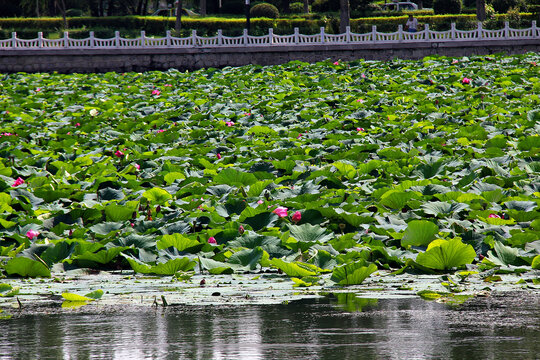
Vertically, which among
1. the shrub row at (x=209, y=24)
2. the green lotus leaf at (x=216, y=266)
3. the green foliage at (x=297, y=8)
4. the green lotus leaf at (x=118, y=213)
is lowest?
the green lotus leaf at (x=216, y=266)

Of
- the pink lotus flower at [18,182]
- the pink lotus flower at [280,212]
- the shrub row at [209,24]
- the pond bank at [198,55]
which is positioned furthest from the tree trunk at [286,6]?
the pink lotus flower at [280,212]

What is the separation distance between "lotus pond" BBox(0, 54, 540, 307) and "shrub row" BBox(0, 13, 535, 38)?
2455 cm

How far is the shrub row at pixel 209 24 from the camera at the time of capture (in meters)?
35.6

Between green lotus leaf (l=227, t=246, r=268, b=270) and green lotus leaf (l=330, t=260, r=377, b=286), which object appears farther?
green lotus leaf (l=227, t=246, r=268, b=270)

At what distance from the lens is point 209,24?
4041 cm

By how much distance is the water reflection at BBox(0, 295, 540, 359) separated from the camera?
8.21 ft

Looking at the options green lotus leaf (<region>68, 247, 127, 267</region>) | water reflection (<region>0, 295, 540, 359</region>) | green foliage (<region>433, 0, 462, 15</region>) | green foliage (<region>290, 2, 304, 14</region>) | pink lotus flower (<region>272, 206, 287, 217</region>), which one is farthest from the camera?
green foliage (<region>290, 2, 304, 14</region>)

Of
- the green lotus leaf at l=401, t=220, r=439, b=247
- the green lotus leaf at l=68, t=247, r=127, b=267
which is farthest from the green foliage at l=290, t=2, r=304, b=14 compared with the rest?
the green lotus leaf at l=68, t=247, r=127, b=267

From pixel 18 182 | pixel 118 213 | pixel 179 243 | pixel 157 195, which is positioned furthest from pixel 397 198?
pixel 18 182

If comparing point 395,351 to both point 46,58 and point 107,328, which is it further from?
point 46,58

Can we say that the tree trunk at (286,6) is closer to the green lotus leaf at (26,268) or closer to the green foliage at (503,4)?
the green foliage at (503,4)

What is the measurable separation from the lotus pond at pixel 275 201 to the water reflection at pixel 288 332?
24 cm

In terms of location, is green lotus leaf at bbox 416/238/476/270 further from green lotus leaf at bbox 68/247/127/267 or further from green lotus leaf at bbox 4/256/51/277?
green lotus leaf at bbox 4/256/51/277

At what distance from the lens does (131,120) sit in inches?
432
